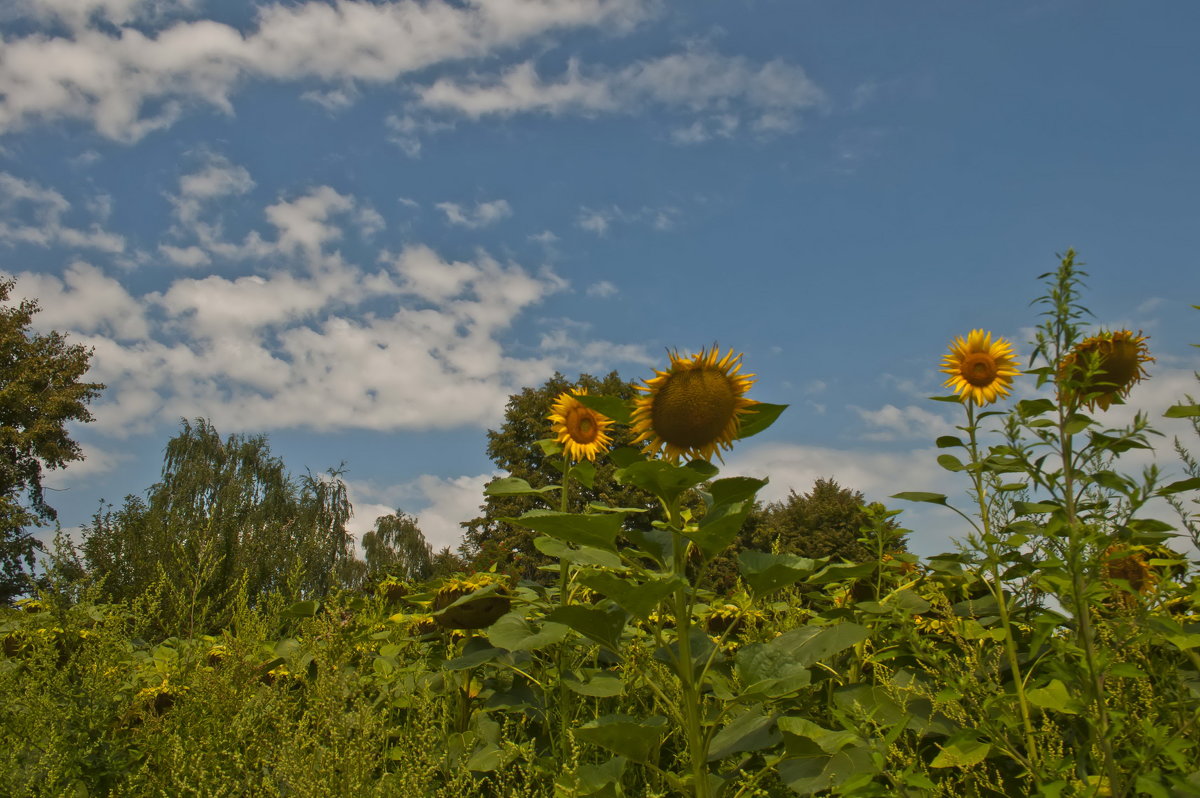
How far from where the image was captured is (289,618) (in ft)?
15.0

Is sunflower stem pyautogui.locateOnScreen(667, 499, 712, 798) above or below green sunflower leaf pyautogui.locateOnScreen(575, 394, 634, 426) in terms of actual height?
below

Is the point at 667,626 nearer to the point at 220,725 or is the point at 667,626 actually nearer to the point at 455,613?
the point at 455,613

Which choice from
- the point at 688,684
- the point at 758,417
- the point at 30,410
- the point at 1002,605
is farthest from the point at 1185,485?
the point at 30,410

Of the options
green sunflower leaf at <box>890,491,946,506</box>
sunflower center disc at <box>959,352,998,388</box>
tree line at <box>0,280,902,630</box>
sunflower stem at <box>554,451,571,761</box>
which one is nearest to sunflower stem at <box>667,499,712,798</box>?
sunflower stem at <box>554,451,571,761</box>

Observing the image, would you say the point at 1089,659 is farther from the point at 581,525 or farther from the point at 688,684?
the point at 581,525

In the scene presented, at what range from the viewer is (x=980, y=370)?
11.4ft

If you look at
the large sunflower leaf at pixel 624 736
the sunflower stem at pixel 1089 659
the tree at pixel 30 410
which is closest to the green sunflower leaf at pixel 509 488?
the large sunflower leaf at pixel 624 736

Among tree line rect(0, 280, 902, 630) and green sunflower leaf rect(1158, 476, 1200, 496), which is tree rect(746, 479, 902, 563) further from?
green sunflower leaf rect(1158, 476, 1200, 496)

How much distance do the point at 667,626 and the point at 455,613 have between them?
1.47 metres

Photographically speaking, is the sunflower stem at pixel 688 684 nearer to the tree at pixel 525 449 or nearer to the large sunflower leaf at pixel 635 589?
the large sunflower leaf at pixel 635 589

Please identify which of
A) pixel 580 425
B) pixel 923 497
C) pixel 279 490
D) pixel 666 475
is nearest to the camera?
pixel 666 475

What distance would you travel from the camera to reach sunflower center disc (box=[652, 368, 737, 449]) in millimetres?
2332

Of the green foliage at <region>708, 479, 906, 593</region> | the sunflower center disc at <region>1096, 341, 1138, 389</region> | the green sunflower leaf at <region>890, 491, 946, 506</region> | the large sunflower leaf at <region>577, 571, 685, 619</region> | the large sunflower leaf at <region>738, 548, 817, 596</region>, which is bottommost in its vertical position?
the large sunflower leaf at <region>577, 571, 685, 619</region>

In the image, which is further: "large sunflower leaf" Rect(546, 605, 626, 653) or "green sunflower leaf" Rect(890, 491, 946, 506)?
"green sunflower leaf" Rect(890, 491, 946, 506)
